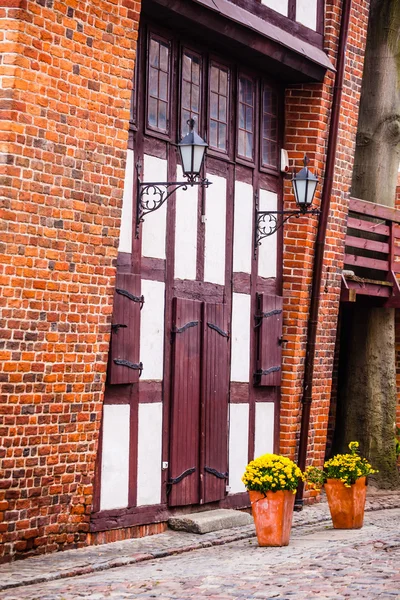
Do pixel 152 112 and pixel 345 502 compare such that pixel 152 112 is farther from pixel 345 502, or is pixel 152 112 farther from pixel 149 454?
pixel 345 502

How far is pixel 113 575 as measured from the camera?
373 inches

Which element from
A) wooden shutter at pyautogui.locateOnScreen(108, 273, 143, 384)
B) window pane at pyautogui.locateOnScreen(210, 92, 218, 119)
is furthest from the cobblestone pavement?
window pane at pyautogui.locateOnScreen(210, 92, 218, 119)

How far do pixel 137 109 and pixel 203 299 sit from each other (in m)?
2.23

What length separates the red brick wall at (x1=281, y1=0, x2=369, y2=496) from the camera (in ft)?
46.3

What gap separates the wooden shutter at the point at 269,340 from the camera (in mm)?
13641

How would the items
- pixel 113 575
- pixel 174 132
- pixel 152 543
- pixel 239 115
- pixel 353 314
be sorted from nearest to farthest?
pixel 113 575
pixel 152 543
pixel 174 132
pixel 239 115
pixel 353 314

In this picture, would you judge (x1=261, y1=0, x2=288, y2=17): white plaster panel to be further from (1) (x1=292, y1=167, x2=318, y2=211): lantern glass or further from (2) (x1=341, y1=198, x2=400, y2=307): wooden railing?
(2) (x1=341, y1=198, x2=400, y2=307): wooden railing

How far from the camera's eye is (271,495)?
36.4ft

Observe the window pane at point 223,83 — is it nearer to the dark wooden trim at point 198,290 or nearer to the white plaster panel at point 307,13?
the white plaster panel at point 307,13

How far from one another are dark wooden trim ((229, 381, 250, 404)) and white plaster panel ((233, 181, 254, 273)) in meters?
1.25

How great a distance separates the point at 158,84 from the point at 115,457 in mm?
3655

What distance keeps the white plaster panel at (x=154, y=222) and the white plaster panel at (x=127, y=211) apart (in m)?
0.25

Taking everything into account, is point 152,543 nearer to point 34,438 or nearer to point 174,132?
point 34,438

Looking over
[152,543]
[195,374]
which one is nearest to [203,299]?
[195,374]
